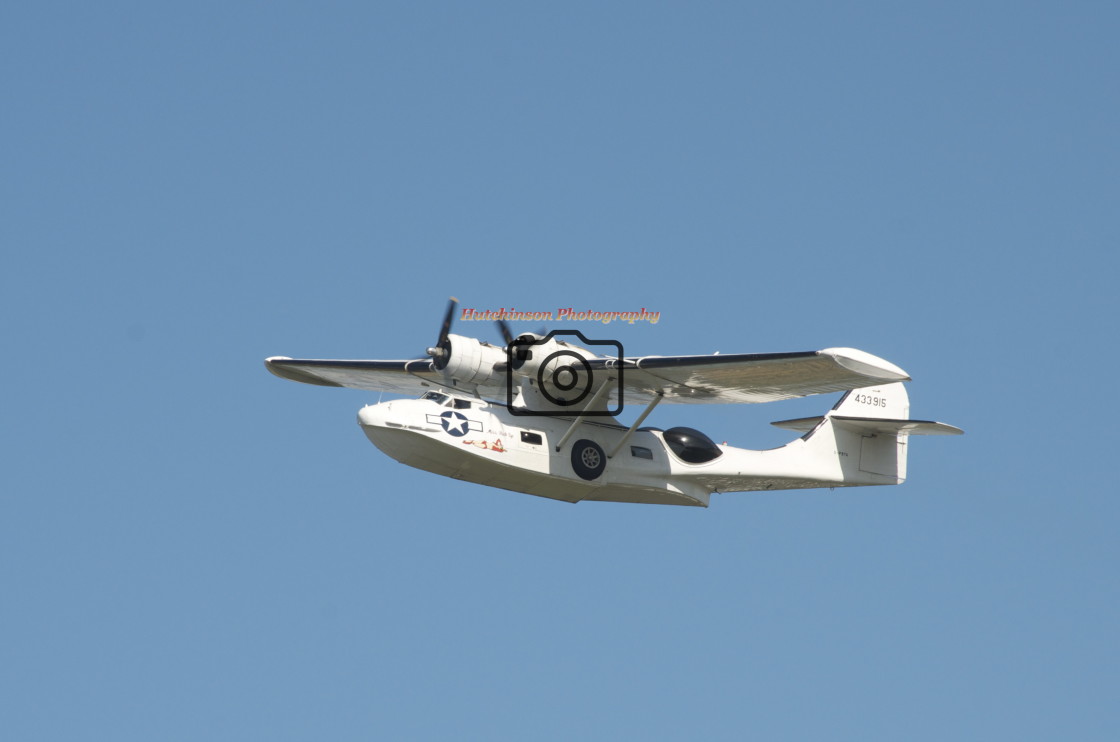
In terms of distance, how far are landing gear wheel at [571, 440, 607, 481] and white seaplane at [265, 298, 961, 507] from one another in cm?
2

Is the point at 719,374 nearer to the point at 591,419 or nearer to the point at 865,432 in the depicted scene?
the point at 591,419

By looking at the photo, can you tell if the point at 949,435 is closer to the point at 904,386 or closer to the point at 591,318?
the point at 904,386

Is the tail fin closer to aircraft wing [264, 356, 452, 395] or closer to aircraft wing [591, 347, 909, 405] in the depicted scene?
aircraft wing [591, 347, 909, 405]

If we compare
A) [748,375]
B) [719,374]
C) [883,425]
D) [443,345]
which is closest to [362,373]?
[443,345]

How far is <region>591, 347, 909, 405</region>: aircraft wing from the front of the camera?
813 inches

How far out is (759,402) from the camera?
966 inches

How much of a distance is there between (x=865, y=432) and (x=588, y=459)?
586 centimetres

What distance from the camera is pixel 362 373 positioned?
87.3 ft

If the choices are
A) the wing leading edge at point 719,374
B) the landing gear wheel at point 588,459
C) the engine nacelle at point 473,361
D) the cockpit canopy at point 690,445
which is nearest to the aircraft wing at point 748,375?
the wing leading edge at point 719,374

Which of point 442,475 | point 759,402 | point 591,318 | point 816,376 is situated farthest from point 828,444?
point 442,475

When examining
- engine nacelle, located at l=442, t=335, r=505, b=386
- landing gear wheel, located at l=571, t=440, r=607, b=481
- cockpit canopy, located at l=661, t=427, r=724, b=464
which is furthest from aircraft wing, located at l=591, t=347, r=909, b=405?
engine nacelle, located at l=442, t=335, r=505, b=386

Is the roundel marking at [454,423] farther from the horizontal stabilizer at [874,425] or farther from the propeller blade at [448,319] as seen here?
the horizontal stabilizer at [874,425]

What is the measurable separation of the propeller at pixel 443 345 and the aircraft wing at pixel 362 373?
1.83m

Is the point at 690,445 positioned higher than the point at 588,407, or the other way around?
the point at 588,407
